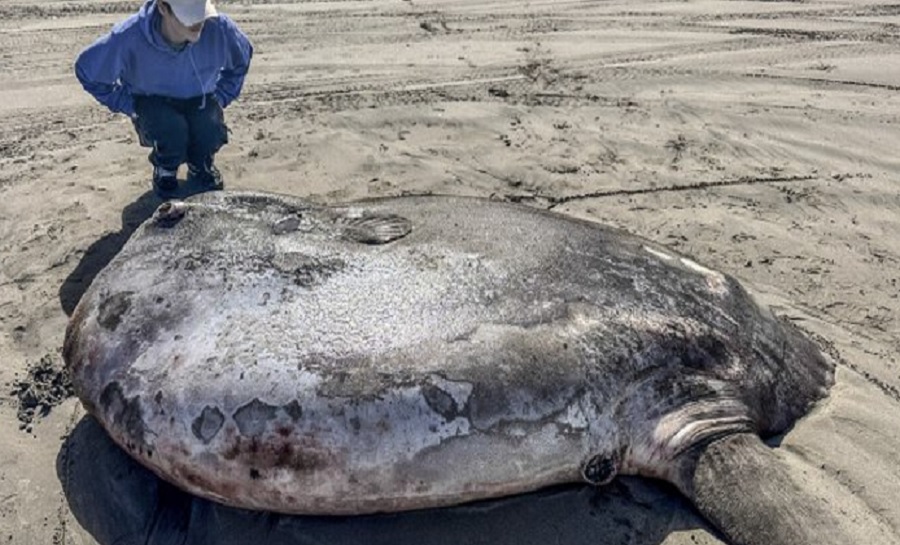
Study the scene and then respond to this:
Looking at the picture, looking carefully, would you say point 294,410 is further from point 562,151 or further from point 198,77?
point 562,151

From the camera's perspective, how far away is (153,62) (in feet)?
17.0

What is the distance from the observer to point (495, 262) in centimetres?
362

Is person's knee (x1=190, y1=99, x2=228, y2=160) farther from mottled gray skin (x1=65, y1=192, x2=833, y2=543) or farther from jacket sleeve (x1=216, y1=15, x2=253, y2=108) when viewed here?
mottled gray skin (x1=65, y1=192, x2=833, y2=543)

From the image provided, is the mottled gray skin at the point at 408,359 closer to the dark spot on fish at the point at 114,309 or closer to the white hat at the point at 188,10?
the dark spot on fish at the point at 114,309

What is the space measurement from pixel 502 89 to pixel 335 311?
440 cm

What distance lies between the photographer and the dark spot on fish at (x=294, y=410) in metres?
3.07

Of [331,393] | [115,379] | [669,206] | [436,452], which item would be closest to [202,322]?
[115,379]

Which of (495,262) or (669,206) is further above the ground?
(495,262)

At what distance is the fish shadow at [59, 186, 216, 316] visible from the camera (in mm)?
4684

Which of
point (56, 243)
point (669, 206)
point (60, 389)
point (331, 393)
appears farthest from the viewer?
point (669, 206)

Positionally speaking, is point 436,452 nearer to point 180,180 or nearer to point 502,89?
point 180,180

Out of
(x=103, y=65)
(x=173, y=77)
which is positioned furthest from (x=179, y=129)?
(x=103, y=65)

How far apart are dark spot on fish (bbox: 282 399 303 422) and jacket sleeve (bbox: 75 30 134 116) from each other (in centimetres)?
289

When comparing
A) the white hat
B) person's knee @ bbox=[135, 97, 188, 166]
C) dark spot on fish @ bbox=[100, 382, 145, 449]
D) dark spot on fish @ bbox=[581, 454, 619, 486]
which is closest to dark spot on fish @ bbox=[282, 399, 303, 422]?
dark spot on fish @ bbox=[100, 382, 145, 449]
